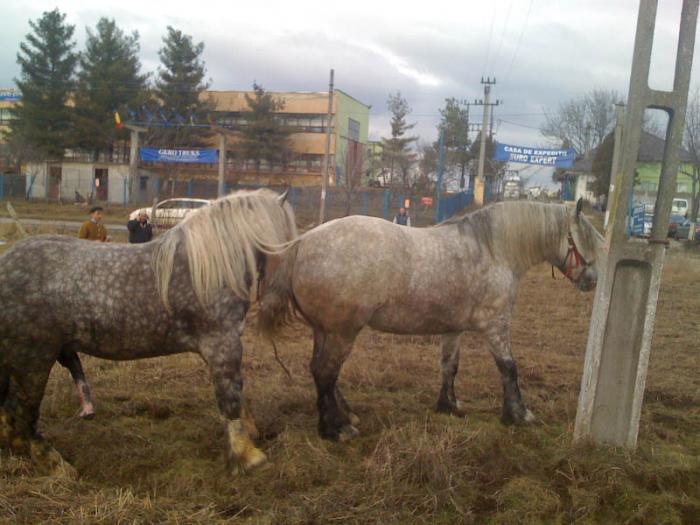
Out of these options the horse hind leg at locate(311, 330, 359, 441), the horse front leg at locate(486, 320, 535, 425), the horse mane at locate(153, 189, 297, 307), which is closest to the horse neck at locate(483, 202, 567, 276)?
the horse front leg at locate(486, 320, 535, 425)

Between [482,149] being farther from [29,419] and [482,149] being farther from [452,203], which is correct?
[29,419]

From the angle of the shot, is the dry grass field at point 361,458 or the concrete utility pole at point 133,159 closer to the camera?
the dry grass field at point 361,458

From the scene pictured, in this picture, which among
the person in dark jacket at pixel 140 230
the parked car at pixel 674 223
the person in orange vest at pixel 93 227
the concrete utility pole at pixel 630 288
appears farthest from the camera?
the parked car at pixel 674 223

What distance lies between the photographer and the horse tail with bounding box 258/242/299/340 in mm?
4316

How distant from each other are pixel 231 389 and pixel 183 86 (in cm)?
3915

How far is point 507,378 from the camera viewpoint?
181 inches

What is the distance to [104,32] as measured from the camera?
1478 inches

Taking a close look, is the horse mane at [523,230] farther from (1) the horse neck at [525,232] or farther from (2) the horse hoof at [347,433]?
(2) the horse hoof at [347,433]

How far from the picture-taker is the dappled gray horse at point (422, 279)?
4.23 m

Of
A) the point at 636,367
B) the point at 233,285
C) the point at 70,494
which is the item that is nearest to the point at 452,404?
the point at 636,367

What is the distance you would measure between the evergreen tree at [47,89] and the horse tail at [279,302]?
1487 inches

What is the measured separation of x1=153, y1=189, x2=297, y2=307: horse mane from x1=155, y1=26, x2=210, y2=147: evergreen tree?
36.6 m

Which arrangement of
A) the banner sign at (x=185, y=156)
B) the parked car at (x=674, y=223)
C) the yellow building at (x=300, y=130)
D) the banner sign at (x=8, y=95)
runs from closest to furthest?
the parked car at (x=674, y=223), the banner sign at (x=185, y=156), the yellow building at (x=300, y=130), the banner sign at (x=8, y=95)

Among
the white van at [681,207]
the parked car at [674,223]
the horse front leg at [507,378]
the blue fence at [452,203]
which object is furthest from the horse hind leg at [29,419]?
the white van at [681,207]
